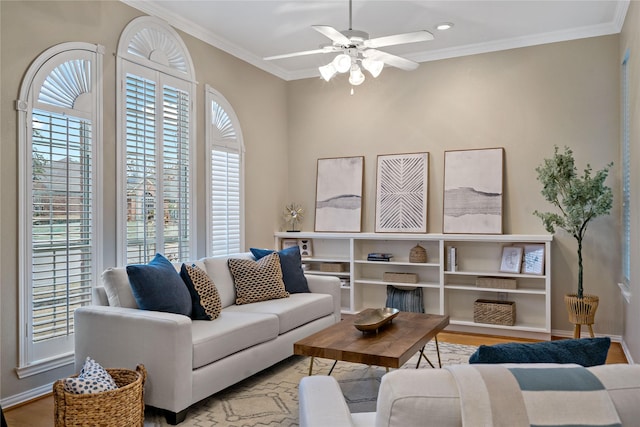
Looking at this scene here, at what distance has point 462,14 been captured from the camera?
14.5ft

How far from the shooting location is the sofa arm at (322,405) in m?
1.54

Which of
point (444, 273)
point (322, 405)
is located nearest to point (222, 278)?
point (444, 273)

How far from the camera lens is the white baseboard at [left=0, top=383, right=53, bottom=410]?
3.13m

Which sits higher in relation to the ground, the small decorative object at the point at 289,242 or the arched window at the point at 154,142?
the arched window at the point at 154,142

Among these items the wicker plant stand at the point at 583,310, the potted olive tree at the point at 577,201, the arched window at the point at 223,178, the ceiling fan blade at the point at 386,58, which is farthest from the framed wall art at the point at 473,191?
the arched window at the point at 223,178

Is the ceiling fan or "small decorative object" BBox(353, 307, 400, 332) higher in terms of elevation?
the ceiling fan

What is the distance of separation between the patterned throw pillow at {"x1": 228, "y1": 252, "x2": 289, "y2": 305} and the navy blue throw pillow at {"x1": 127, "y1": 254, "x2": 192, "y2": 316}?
0.78 metres

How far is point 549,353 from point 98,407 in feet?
7.25

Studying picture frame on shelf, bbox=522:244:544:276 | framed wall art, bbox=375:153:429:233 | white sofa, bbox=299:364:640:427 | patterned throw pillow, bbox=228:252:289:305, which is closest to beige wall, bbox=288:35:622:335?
framed wall art, bbox=375:153:429:233

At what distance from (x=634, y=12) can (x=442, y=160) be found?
2203 mm

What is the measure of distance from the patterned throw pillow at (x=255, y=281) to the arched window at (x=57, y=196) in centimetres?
111

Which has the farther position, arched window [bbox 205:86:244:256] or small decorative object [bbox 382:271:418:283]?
small decorative object [bbox 382:271:418:283]

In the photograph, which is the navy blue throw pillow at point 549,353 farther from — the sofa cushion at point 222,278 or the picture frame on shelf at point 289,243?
the picture frame on shelf at point 289,243

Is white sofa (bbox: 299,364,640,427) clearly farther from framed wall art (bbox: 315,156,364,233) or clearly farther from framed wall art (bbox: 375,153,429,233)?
framed wall art (bbox: 315,156,364,233)
